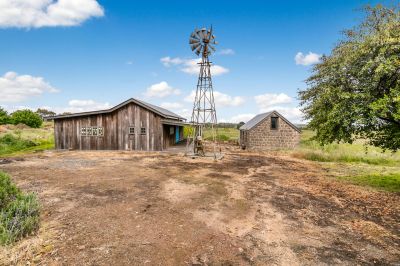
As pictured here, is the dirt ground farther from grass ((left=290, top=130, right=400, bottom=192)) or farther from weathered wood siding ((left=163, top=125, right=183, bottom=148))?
weathered wood siding ((left=163, top=125, right=183, bottom=148))

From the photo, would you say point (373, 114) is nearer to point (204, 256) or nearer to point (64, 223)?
point (204, 256)

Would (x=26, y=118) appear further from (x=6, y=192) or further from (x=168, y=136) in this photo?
(x=6, y=192)

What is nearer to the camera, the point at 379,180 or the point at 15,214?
the point at 15,214

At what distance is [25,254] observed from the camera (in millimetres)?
5086

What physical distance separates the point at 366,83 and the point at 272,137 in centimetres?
1984

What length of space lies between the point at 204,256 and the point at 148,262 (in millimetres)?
1215

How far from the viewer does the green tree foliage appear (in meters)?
51.0

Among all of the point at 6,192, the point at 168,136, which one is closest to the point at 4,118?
the point at 168,136

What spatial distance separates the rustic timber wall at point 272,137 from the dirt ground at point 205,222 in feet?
56.7

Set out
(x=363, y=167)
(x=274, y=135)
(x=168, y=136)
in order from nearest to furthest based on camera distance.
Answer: (x=363, y=167) → (x=168, y=136) → (x=274, y=135)

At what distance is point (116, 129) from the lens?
24703 millimetres

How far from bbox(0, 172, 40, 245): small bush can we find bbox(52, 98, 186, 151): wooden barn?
17.2 metres

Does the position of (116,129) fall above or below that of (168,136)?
above

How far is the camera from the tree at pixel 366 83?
30.5ft
